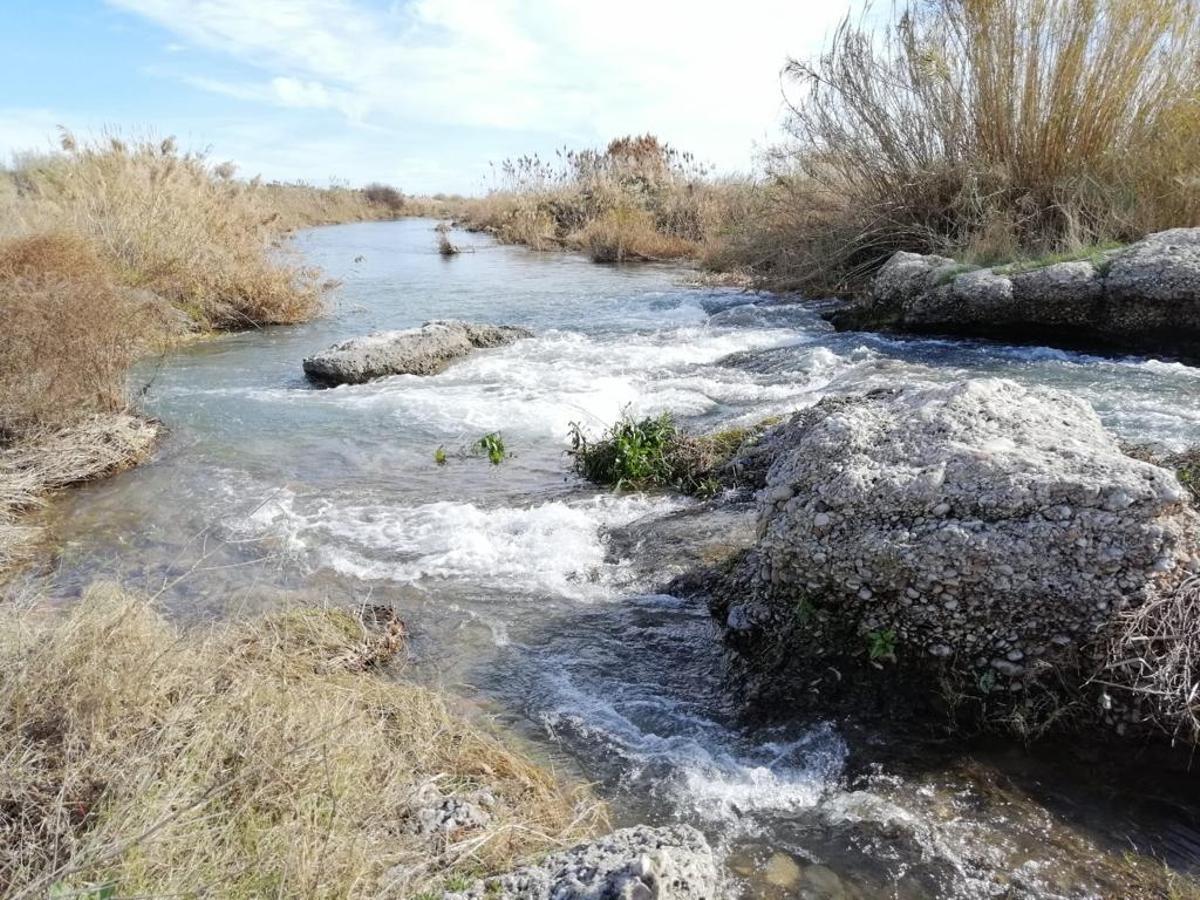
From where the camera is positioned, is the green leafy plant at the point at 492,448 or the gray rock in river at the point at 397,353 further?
the gray rock in river at the point at 397,353

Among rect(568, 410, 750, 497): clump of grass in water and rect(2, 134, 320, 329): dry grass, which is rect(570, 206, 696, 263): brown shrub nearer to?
rect(2, 134, 320, 329): dry grass

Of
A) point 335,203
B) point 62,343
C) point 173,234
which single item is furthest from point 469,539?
point 335,203

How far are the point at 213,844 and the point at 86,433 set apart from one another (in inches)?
240

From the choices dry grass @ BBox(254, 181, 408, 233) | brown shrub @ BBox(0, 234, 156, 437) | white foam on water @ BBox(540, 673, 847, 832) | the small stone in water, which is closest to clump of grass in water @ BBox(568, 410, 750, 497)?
white foam on water @ BBox(540, 673, 847, 832)

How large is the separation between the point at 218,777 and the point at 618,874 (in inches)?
47.5

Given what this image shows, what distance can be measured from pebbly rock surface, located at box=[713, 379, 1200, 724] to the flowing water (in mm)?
387

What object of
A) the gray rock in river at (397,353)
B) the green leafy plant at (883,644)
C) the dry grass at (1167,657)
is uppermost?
the dry grass at (1167,657)

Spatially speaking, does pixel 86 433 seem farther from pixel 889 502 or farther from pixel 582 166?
pixel 582 166

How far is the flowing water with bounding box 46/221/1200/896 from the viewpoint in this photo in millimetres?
2980

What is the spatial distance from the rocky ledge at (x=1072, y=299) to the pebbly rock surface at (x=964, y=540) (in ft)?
22.5

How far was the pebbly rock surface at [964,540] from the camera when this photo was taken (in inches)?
126

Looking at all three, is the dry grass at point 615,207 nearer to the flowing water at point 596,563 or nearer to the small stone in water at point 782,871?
the flowing water at point 596,563

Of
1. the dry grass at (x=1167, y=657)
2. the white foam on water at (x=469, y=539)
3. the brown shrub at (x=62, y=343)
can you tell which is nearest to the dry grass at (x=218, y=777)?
the white foam on water at (x=469, y=539)

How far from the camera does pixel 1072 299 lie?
1018 cm
